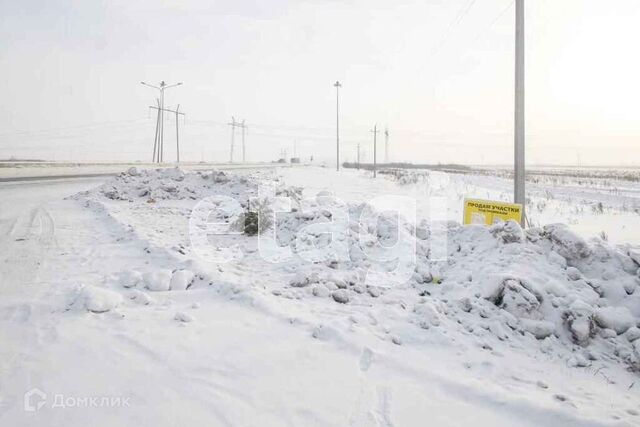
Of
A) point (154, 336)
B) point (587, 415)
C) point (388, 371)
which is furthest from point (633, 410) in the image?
point (154, 336)

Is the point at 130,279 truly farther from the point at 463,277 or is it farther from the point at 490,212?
the point at 490,212

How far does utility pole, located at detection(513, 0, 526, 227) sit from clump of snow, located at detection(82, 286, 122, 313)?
741cm

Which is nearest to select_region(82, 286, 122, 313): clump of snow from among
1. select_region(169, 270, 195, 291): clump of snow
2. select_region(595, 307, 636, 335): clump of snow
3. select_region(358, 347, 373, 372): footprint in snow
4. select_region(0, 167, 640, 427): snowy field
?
select_region(0, 167, 640, 427): snowy field

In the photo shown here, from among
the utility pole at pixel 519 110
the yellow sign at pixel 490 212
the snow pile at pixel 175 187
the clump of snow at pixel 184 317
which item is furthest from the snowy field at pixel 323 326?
the snow pile at pixel 175 187

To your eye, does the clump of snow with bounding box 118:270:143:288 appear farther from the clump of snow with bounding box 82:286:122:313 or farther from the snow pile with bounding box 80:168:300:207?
the snow pile with bounding box 80:168:300:207

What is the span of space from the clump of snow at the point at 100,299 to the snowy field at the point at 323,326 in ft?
0.07

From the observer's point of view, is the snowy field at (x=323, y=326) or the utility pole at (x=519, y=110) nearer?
the snowy field at (x=323, y=326)

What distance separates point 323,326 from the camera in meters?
3.91

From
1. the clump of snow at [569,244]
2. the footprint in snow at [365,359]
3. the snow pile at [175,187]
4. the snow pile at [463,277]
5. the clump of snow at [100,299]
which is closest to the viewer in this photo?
the footprint in snow at [365,359]

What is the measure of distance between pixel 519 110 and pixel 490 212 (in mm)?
2405

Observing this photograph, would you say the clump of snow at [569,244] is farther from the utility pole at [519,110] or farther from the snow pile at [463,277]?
the utility pole at [519,110]

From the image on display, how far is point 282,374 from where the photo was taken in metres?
3.12

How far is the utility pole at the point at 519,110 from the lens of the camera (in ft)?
26.3

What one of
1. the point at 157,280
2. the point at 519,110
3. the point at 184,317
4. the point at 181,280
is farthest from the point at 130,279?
the point at 519,110
